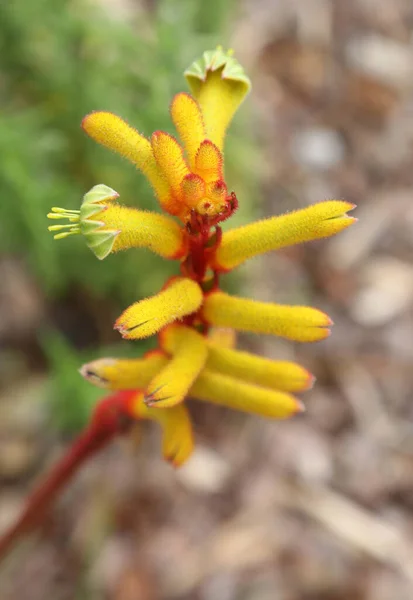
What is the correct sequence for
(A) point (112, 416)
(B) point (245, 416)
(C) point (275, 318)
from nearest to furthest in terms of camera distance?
(C) point (275, 318) < (A) point (112, 416) < (B) point (245, 416)

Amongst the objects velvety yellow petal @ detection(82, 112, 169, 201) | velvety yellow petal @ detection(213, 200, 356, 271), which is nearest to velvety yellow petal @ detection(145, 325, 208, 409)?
velvety yellow petal @ detection(213, 200, 356, 271)

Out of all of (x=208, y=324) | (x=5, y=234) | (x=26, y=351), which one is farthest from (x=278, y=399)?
(x=26, y=351)

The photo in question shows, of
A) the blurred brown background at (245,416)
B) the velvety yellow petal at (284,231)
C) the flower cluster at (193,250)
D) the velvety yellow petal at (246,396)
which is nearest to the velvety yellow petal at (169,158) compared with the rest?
the flower cluster at (193,250)

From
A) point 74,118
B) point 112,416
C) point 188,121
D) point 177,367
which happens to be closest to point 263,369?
point 177,367

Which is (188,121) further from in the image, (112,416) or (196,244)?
(112,416)

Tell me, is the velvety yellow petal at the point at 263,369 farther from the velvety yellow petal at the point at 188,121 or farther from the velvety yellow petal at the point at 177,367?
the velvety yellow petal at the point at 188,121

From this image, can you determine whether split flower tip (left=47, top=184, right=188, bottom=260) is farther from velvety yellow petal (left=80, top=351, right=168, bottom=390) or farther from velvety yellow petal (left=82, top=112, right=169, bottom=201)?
velvety yellow petal (left=80, top=351, right=168, bottom=390)
